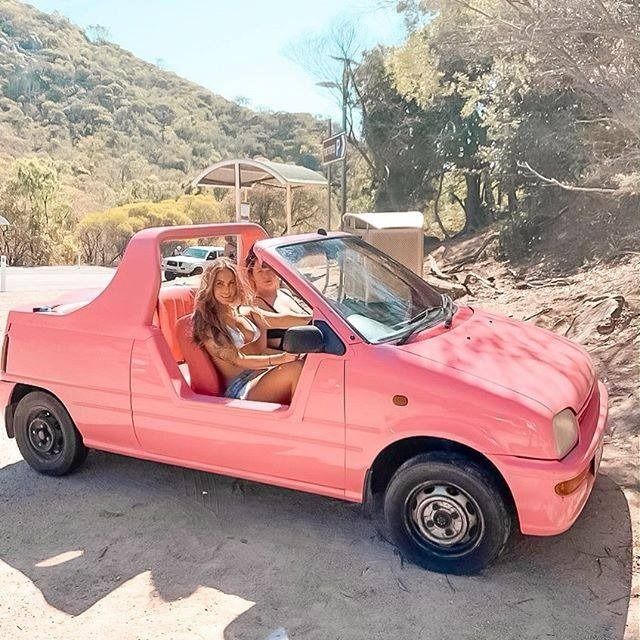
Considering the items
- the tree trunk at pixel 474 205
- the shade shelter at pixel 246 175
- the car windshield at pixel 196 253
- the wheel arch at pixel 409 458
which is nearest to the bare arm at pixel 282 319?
the wheel arch at pixel 409 458

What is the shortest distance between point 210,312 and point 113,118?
93.0 meters

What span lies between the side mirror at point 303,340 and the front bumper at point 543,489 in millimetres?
989

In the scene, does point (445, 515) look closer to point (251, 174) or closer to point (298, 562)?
point (298, 562)

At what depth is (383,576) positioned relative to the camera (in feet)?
10.3

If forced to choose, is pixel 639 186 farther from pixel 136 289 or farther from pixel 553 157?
pixel 553 157

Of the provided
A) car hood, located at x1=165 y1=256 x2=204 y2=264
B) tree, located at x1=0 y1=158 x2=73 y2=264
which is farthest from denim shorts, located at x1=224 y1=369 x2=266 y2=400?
tree, located at x1=0 y1=158 x2=73 y2=264

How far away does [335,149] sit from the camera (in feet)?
33.8

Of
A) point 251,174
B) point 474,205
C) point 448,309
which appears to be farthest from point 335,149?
point 474,205

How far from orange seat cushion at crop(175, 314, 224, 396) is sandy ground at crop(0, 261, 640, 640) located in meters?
0.72

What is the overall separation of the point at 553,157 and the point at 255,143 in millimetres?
70462

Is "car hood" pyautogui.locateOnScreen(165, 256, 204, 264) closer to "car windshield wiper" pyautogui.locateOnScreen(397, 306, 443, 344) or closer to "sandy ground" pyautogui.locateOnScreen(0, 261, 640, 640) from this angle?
"sandy ground" pyautogui.locateOnScreen(0, 261, 640, 640)

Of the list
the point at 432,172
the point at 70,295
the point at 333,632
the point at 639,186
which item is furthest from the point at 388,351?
the point at 432,172

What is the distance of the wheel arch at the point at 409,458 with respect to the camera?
3.06m

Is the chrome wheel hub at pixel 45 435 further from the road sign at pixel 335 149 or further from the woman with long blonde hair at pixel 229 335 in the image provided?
the road sign at pixel 335 149
